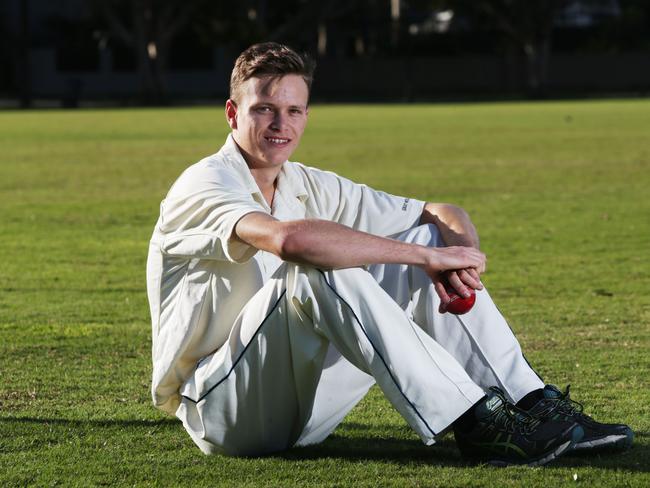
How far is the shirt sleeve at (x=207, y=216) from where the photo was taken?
462 cm

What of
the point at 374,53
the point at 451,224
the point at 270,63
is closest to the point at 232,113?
the point at 270,63

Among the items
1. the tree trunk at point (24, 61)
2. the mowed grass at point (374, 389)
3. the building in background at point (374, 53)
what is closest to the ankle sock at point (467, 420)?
the mowed grass at point (374, 389)

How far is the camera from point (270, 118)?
5.09 metres

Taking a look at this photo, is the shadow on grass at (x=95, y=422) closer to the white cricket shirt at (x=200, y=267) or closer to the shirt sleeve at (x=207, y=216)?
the white cricket shirt at (x=200, y=267)

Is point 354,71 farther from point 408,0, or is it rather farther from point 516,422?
point 516,422

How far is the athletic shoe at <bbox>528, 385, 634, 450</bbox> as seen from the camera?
4770mm

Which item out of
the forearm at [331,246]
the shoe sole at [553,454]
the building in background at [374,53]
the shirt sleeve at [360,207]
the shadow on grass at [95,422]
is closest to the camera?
the forearm at [331,246]

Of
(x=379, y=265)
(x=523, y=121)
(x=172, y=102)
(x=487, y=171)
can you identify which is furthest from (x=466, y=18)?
(x=379, y=265)

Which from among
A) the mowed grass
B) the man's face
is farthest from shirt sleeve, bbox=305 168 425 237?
the mowed grass

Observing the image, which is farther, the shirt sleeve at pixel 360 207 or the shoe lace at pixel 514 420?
the shirt sleeve at pixel 360 207

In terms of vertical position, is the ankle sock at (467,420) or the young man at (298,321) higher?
the young man at (298,321)

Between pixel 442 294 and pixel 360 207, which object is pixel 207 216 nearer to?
pixel 442 294

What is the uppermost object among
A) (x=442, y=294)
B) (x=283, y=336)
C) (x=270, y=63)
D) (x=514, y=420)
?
(x=270, y=63)

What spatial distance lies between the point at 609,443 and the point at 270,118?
5.61 ft
